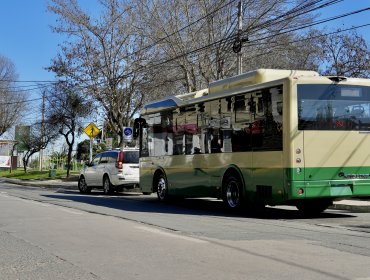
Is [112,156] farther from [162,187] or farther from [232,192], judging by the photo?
[232,192]

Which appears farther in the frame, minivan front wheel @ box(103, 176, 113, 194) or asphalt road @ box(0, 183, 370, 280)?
minivan front wheel @ box(103, 176, 113, 194)

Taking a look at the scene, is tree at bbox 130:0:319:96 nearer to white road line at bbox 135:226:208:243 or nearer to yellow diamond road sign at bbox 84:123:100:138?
yellow diamond road sign at bbox 84:123:100:138

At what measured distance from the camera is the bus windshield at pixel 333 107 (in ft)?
38.3

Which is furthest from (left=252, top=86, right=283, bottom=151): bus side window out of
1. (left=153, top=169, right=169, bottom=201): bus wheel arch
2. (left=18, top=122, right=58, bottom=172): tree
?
(left=18, top=122, right=58, bottom=172): tree

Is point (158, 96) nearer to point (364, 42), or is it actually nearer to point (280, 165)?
point (364, 42)

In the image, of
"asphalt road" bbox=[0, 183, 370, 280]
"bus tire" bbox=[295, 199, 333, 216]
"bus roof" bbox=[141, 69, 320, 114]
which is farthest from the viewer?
"bus tire" bbox=[295, 199, 333, 216]

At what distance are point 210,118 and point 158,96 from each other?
17428 millimetres

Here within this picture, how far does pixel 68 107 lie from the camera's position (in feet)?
119

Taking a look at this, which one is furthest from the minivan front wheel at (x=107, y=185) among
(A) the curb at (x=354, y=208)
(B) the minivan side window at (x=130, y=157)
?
(A) the curb at (x=354, y=208)

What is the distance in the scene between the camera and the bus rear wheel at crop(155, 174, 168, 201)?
16.8 meters

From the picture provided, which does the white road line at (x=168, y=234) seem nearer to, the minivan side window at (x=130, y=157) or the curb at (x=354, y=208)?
the curb at (x=354, y=208)

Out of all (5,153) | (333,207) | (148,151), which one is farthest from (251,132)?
(5,153)

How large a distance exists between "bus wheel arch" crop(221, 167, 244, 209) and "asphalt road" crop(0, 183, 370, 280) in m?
0.35

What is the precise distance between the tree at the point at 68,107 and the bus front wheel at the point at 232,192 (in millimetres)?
20483
